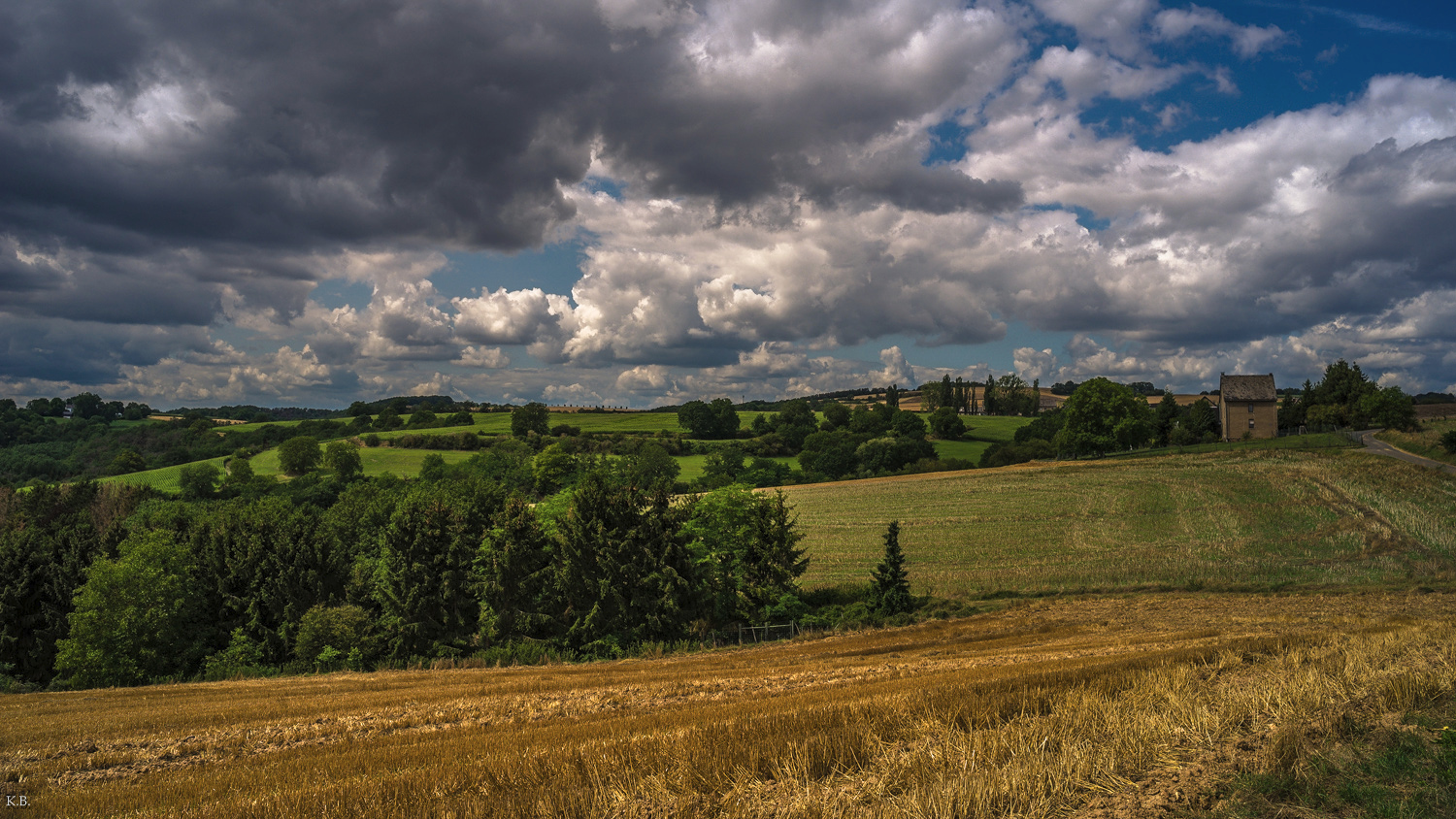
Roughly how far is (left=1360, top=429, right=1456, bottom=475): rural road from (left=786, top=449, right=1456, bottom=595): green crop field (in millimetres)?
Answer: 2051

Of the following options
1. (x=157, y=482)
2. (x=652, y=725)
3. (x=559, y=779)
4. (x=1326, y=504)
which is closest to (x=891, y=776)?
(x=559, y=779)

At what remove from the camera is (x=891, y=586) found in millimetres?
37969

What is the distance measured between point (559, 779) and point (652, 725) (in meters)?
3.71

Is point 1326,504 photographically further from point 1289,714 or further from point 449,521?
point 449,521

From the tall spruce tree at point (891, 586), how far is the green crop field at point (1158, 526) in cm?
442

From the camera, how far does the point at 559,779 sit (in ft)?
22.6

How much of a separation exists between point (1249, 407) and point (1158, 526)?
7545 centimetres

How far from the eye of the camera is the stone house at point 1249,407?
10962 cm

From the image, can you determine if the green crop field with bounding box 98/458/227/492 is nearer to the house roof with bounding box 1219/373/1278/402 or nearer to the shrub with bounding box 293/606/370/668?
the shrub with bounding box 293/606/370/668

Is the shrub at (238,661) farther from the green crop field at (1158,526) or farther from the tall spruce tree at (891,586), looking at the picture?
the tall spruce tree at (891,586)

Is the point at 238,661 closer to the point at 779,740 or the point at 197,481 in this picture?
the point at 779,740

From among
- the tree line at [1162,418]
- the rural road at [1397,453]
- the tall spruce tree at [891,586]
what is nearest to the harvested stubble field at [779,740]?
the tall spruce tree at [891,586]

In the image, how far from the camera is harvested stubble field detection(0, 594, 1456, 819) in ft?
20.3

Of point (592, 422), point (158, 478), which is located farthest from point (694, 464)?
point (158, 478)
